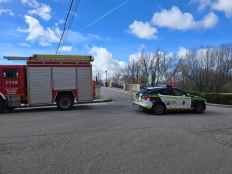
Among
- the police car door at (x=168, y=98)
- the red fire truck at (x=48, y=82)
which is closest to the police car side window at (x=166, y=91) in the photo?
the police car door at (x=168, y=98)

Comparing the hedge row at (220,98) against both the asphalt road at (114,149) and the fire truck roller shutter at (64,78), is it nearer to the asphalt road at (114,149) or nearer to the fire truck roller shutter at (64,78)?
the asphalt road at (114,149)

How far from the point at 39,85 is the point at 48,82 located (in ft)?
1.80

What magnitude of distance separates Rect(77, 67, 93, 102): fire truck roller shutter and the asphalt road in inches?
242

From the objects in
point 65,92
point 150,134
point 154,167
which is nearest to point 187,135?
point 150,134

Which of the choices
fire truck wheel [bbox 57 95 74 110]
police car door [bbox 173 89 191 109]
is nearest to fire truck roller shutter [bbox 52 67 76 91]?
fire truck wheel [bbox 57 95 74 110]

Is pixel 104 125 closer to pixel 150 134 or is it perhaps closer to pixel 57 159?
pixel 150 134

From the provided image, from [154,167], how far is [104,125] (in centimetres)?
489

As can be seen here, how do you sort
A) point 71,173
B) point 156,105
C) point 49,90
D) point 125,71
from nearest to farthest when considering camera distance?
point 71,173 < point 156,105 < point 49,90 < point 125,71

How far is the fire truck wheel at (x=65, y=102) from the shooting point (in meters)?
15.4

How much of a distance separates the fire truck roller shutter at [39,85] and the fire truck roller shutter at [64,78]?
1.15 ft

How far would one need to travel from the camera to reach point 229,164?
5.41 metres

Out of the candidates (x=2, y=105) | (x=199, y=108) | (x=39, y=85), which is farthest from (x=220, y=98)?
(x=2, y=105)

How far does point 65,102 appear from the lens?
15.6 meters

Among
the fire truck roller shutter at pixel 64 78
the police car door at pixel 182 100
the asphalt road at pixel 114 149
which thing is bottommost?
the asphalt road at pixel 114 149
